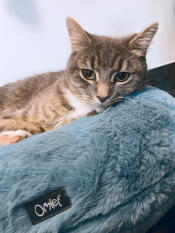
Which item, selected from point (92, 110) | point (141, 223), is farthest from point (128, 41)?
point (141, 223)

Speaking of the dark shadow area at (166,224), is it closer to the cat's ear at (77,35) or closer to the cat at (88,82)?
the cat at (88,82)

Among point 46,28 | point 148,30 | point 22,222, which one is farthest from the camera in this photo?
point 46,28

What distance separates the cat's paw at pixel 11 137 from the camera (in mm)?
914

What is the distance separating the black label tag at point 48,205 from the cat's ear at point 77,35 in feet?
2.01

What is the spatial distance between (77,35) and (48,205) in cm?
68

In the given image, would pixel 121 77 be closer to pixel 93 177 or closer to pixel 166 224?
pixel 93 177

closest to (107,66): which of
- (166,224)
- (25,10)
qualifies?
(166,224)

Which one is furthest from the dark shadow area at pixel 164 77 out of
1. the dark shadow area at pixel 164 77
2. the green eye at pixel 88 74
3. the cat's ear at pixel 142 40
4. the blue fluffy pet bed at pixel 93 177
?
the blue fluffy pet bed at pixel 93 177

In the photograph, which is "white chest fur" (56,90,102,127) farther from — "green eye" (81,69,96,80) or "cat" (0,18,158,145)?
"green eye" (81,69,96,80)

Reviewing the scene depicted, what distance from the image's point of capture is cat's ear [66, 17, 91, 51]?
3.18 ft

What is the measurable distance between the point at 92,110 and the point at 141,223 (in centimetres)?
48

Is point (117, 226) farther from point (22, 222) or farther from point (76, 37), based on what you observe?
point (76, 37)

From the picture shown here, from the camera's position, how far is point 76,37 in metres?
0.99

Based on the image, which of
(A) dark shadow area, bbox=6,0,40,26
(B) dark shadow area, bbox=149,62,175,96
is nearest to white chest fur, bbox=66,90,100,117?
(A) dark shadow area, bbox=6,0,40,26
